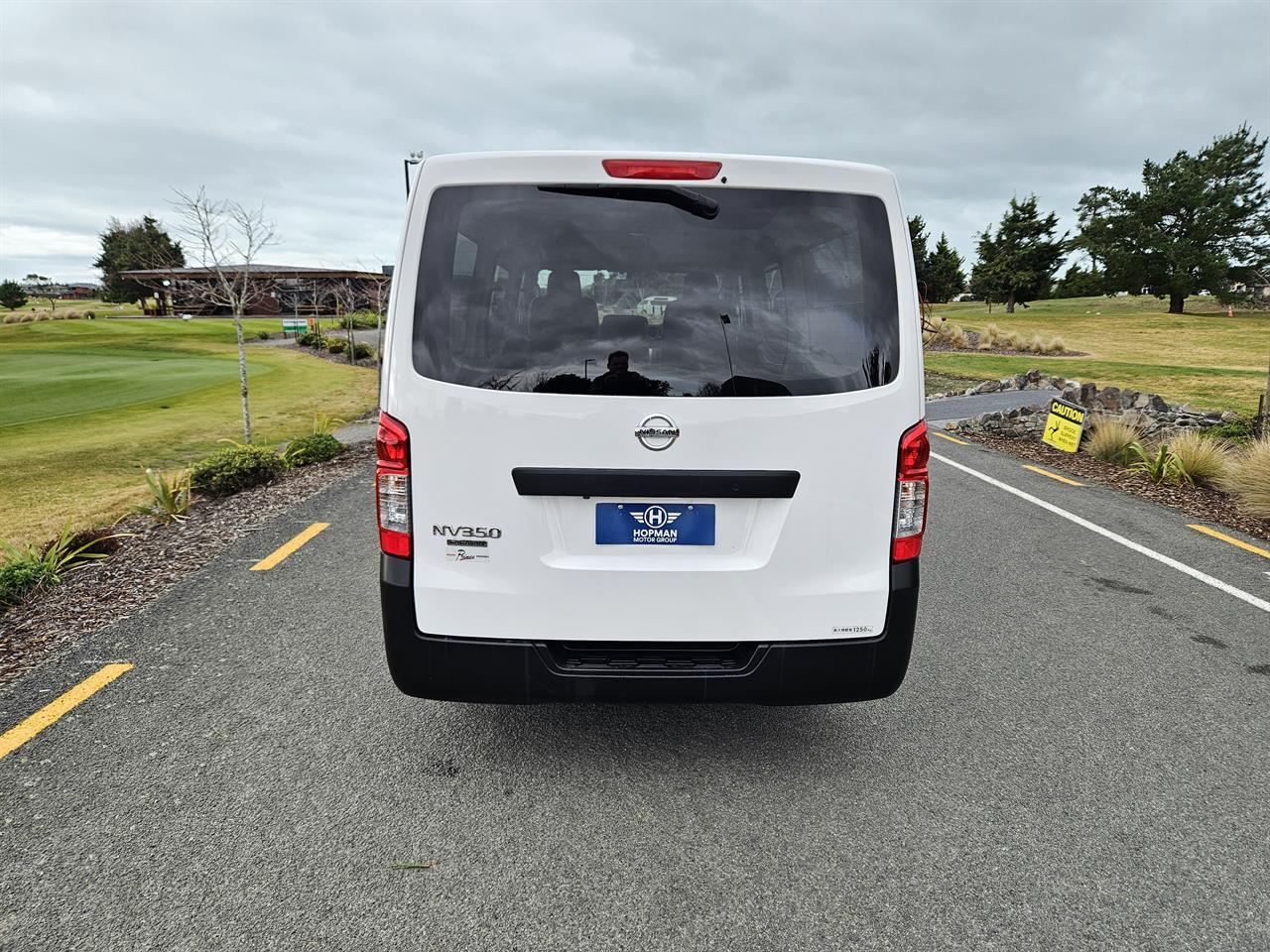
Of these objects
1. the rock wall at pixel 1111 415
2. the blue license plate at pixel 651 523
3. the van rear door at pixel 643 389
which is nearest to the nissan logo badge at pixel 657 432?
the van rear door at pixel 643 389

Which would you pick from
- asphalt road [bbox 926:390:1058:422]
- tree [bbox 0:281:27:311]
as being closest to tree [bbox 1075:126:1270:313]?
asphalt road [bbox 926:390:1058:422]

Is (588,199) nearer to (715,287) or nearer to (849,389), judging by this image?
(715,287)

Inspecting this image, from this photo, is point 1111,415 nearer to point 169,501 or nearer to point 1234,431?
point 1234,431

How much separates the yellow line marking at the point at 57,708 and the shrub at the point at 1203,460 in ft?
31.8

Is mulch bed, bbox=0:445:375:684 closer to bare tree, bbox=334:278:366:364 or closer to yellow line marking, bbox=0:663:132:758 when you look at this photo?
yellow line marking, bbox=0:663:132:758

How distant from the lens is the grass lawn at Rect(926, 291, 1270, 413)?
1953 centimetres

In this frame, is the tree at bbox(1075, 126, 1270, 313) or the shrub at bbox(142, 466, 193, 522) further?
the tree at bbox(1075, 126, 1270, 313)

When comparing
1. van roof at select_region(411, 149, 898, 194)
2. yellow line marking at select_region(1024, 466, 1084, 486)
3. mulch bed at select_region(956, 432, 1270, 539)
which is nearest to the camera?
van roof at select_region(411, 149, 898, 194)

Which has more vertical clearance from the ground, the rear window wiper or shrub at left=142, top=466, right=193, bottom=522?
the rear window wiper

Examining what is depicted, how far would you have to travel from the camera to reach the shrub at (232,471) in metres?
7.48

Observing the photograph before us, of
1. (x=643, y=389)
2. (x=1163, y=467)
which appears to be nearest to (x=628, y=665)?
(x=643, y=389)

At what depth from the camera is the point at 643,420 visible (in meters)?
2.42

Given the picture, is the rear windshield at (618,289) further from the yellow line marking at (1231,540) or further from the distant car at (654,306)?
the yellow line marking at (1231,540)

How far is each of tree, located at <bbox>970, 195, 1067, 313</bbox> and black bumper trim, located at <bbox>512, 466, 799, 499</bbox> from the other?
6205 cm
